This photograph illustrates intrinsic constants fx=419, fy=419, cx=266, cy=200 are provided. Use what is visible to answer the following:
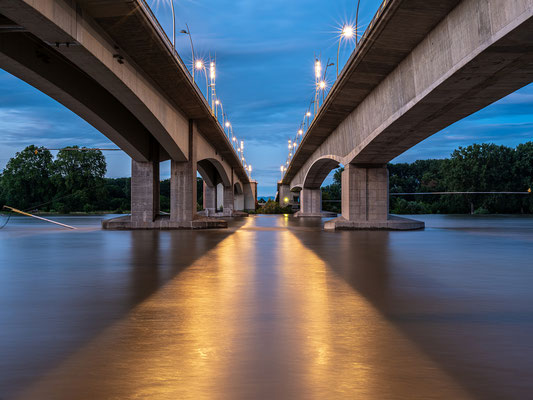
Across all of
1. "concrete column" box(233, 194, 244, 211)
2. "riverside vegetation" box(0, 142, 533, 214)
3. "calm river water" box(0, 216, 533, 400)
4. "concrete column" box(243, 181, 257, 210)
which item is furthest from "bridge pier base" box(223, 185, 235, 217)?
"calm river water" box(0, 216, 533, 400)

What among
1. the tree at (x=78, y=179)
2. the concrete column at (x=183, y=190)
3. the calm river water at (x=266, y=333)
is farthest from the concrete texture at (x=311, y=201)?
the calm river water at (x=266, y=333)

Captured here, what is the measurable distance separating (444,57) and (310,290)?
9640 mm

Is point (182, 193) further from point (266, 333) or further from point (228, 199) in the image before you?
point (228, 199)

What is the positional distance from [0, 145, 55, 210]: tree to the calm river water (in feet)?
292

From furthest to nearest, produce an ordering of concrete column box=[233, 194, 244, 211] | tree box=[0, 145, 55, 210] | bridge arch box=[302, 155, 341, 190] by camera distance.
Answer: concrete column box=[233, 194, 244, 211] < tree box=[0, 145, 55, 210] < bridge arch box=[302, 155, 341, 190]

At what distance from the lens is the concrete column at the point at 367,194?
29.1 m

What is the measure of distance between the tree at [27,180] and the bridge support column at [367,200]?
3120 inches

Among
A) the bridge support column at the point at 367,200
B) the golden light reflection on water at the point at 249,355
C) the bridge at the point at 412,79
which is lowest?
the golden light reflection on water at the point at 249,355

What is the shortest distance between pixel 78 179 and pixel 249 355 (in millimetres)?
94760

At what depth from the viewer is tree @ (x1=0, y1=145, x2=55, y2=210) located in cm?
8781

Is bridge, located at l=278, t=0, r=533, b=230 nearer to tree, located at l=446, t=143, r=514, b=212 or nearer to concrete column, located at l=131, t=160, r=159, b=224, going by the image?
concrete column, located at l=131, t=160, r=159, b=224

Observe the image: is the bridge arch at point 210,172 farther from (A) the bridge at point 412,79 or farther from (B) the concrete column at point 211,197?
(A) the bridge at point 412,79

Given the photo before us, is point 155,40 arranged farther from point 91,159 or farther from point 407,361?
point 91,159

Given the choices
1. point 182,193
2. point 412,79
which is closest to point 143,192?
point 182,193
